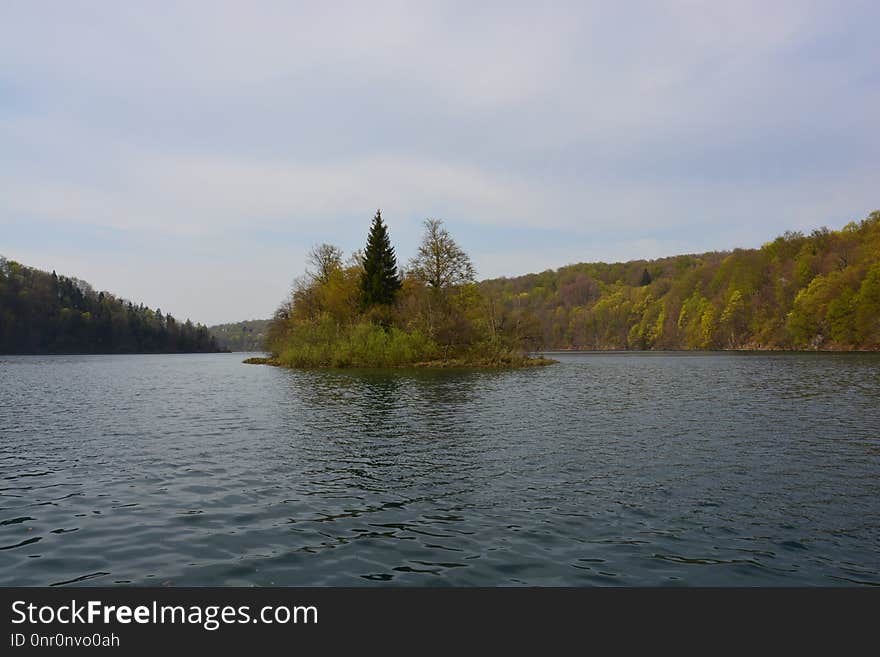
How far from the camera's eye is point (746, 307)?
133 m

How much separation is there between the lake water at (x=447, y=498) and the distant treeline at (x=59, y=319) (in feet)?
583

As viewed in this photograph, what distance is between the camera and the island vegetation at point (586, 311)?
6612 cm

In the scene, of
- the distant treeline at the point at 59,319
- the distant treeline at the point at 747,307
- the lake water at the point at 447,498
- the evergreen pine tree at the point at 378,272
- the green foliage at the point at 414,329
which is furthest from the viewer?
the distant treeline at the point at 59,319

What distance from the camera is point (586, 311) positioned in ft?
628

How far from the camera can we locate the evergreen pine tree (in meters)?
70.5

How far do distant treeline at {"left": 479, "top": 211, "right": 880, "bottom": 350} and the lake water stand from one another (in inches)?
2053

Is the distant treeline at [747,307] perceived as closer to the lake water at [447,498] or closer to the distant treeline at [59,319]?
the lake water at [447,498]

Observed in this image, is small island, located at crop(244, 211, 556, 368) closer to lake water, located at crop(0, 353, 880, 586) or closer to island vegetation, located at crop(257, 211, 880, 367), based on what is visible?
island vegetation, located at crop(257, 211, 880, 367)

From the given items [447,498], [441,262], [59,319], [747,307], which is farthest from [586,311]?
[447,498]

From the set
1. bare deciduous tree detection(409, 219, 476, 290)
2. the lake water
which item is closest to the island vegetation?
bare deciduous tree detection(409, 219, 476, 290)

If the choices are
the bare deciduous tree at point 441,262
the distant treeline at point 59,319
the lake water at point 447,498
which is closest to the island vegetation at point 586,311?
the bare deciduous tree at point 441,262

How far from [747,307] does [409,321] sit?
339 feet
